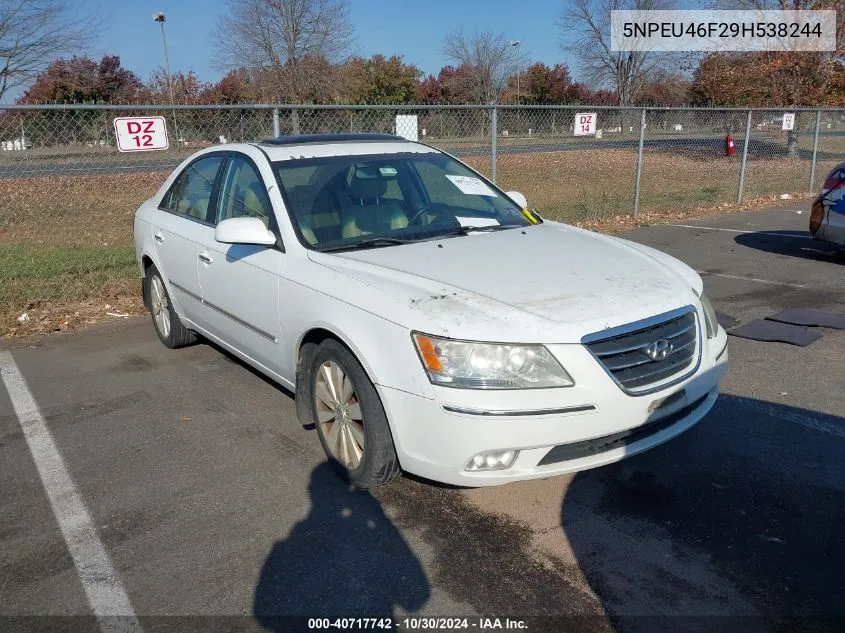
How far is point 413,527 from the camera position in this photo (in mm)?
3244

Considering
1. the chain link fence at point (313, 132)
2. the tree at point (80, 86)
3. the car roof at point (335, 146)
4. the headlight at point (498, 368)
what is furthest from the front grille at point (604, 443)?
the tree at point (80, 86)

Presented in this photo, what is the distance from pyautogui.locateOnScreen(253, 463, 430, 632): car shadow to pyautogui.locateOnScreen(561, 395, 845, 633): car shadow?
753 millimetres

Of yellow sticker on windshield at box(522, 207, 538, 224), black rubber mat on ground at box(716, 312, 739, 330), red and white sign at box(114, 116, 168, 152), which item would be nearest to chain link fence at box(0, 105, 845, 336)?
red and white sign at box(114, 116, 168, 152)

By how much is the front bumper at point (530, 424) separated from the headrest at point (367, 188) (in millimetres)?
1546

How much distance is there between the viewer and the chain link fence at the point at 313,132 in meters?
8.55

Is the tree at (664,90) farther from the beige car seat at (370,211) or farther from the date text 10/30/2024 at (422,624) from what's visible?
the date text 10/30/2024 at (422,624)

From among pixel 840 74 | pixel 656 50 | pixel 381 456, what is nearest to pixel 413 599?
pixel 381 456

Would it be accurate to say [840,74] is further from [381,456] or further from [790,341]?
[381,456]

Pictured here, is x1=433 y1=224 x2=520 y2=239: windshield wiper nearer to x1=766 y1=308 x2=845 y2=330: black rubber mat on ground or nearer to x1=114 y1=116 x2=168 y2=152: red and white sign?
x1=766 y1=308 x2=845 y2=330: black rubber mat on ground

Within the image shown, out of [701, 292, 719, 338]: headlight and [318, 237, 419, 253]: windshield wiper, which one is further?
[318, 237, 419, 253]: windshield wiper

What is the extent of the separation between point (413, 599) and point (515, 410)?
2.70 feet

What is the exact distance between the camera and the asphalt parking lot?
273cm

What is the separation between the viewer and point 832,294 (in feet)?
23.4

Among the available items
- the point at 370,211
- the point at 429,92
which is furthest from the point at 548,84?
the point at 370,211
